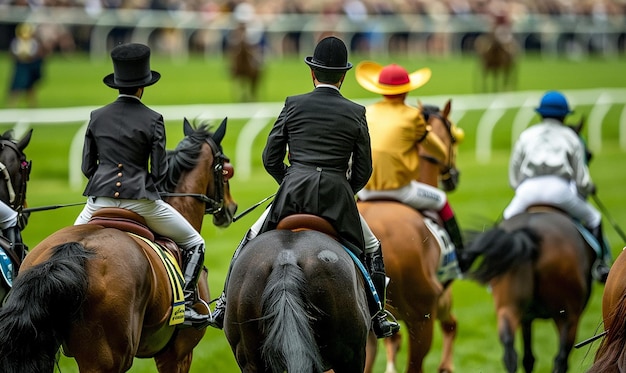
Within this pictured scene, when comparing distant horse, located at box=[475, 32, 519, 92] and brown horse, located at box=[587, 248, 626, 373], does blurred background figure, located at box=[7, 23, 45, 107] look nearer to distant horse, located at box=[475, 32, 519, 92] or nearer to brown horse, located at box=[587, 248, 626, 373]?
distant horse, located at box=[475, 32, 519, 92]

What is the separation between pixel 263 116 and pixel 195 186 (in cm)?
1026

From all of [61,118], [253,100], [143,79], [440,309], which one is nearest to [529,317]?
[440,309]

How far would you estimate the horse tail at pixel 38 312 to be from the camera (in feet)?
18.4

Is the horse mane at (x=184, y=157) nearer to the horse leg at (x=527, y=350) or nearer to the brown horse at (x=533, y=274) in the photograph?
the brown horse at (x=533, y=274)

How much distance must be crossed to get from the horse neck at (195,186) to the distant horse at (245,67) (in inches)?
732

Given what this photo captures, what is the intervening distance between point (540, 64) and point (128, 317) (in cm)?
3425

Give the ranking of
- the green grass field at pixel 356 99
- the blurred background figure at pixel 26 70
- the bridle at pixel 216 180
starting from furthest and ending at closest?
1. the blurred background figure at pixel 26 70
2. the green grass field at pixel 356 99
3. the bridle at pixel 216 180

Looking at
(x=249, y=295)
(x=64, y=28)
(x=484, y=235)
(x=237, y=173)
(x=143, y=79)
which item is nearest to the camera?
(x=249, y=295)

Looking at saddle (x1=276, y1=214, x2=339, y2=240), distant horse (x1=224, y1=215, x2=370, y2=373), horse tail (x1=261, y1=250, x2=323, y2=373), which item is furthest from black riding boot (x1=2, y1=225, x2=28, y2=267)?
horse tail (x1=261, y1=250, x2=323, y2=373)

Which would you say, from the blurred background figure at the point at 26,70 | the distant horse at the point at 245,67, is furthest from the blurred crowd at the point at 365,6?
the blurred background figure at the point at 26,70

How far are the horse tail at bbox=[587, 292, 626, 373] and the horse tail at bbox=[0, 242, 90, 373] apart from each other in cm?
273

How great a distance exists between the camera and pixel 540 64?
38.6 m

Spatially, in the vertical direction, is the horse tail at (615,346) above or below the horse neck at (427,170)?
above

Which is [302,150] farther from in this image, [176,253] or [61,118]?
[61,118]
